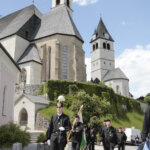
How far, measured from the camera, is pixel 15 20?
41.8 m

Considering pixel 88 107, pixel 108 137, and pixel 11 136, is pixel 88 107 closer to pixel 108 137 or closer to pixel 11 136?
pixel 11 136

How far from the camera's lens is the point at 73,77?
3606 cm

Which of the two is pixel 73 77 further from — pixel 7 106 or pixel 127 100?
pixel 7 106

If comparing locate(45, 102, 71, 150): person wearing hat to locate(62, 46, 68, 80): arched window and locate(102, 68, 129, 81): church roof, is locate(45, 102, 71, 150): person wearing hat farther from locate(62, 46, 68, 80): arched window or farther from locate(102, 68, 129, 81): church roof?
locate(102, 68, 129, 81): church roof

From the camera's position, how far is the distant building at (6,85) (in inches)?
506

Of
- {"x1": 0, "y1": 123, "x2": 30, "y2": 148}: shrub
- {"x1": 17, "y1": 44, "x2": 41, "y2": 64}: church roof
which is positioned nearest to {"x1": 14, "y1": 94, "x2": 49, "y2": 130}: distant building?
{"x1": 17, "y1": 44, "x2": 41, "y2": 64}: church roof

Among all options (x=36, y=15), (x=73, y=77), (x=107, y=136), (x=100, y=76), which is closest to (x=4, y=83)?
(x=107, y=136)

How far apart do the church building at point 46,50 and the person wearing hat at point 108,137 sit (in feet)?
86.1

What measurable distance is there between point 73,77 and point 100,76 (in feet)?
127

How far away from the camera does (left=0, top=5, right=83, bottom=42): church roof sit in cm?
3796

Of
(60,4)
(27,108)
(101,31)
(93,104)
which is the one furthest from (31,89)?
(101,31)

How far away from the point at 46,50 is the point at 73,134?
30.8 m

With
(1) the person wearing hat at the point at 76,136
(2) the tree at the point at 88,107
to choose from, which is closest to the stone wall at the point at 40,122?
(2) the tree at the point at 88,107

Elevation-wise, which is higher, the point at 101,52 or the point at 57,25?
the point at 101,52
